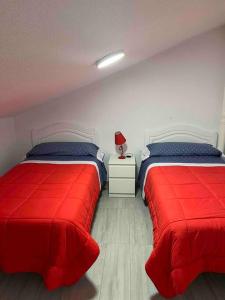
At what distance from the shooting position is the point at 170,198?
1.92 metres

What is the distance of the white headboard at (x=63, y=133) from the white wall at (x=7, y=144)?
294 millimetres

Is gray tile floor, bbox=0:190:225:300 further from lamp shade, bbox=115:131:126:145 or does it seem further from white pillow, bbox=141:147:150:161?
lamp shade, bbox=115:131:126:145

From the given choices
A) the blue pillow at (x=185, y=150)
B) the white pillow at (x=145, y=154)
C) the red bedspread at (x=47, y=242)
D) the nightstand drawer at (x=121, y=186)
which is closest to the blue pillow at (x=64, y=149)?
the nightstand drawer at (x=121, y=186)

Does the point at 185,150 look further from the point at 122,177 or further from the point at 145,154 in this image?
the point at 122,177

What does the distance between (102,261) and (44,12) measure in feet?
6.08

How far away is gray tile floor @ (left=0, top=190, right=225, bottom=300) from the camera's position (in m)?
1.66

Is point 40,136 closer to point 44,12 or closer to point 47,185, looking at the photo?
point 47,185

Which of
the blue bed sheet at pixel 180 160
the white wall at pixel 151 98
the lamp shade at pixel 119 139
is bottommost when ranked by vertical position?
the blue bed sheet at pixel 180 160

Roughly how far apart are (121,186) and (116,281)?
1404 millimetres

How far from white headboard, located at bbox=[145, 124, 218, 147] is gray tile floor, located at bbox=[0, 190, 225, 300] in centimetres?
147

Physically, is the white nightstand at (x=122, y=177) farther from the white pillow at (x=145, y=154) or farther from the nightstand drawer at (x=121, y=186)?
the white pillow at (x=145, y=154)

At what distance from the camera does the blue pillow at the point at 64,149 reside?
311 cm

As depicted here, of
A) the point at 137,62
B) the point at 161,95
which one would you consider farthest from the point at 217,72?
the point at 137,62

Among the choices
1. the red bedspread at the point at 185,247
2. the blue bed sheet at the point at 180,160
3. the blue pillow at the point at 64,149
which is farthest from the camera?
the blue pillow at the point at 64,149
